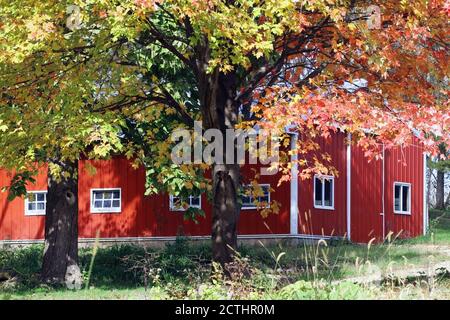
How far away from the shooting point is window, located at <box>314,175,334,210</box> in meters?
34.0

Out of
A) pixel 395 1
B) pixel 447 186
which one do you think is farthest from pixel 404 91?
pixel 447 186

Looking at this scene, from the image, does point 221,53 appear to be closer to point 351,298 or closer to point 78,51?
point 78,51

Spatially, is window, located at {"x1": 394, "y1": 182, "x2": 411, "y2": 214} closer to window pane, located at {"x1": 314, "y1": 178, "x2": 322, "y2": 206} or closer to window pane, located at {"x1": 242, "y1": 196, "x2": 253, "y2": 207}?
window pane, located at {"x1": 314, "y1": 178, "x2": 322, "y2": 206}

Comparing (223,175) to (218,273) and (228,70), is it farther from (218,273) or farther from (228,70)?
(218,273)

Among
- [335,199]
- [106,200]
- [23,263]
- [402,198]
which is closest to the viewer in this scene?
[23,263]

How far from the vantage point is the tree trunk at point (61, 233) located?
2308 centimetres

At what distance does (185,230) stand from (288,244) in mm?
3829

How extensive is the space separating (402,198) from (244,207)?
9215 millimetres

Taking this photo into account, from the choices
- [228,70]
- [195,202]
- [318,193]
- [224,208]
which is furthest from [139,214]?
[228,70]

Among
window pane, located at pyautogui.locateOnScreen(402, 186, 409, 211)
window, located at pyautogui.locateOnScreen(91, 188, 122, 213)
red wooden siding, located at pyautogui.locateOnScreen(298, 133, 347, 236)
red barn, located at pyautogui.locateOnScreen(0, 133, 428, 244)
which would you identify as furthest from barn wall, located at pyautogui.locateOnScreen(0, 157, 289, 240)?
window pane, located at pyautogui.locateOnScreen(402, 186, 409, 211)

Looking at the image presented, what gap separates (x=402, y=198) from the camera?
38.4m

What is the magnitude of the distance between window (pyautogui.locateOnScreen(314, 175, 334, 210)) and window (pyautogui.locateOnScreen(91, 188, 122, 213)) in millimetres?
7547

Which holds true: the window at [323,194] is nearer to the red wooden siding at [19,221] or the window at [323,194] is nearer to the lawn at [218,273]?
the lawn at [218,273]

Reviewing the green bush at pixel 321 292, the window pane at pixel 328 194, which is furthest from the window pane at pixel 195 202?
the green bush at pixel 321 292
